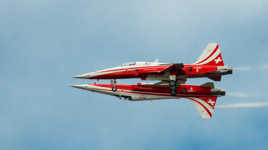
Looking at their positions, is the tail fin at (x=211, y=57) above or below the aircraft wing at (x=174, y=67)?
above

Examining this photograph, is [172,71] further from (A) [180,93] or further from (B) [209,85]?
(B) [209,85]

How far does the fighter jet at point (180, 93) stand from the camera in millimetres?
75938

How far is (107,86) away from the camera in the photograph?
79.2 metres

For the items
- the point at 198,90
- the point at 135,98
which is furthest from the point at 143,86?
the point at 198,90

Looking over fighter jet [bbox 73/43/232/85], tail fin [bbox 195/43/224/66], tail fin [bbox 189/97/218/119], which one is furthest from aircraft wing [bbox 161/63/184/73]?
tail fin [bbox 189/97/218/119]

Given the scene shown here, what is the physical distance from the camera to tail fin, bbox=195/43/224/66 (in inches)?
2881

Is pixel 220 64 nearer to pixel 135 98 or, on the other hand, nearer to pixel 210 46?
pixel 210 46

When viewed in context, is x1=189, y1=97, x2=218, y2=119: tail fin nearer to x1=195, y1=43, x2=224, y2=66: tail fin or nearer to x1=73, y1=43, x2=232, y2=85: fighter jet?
x1=73, y1=43, x2=232, y2=85: fighter jet

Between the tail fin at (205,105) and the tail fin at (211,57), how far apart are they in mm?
5652

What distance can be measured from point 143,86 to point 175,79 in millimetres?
6326

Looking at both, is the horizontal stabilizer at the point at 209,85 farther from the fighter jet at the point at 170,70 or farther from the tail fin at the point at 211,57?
the tail fin at the point at 211,57

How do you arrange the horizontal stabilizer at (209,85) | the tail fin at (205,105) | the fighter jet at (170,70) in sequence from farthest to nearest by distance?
the horizontal stabilizer at (209,85) < the tail fin at (205,105) < the fighter jet at (170,70)

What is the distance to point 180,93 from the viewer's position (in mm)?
76250

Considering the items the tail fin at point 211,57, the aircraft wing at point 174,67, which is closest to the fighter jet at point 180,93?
the tail fin at point 211,57
